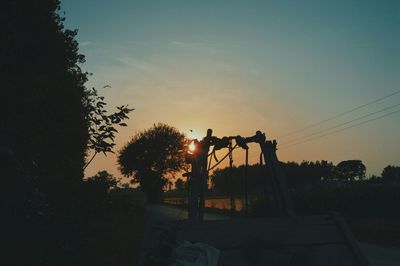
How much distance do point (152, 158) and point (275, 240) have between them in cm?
8087

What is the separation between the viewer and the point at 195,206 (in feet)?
21.2

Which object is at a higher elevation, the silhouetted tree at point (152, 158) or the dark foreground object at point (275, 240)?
the silhouetted tree at point (152, 158)

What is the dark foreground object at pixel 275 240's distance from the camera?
4727 mm

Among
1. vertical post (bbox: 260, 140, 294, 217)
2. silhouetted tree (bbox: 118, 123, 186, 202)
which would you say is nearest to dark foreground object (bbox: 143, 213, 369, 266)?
vertical post (bbox: 260, 140, 294, 217)

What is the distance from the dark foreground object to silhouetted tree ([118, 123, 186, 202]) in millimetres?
80170

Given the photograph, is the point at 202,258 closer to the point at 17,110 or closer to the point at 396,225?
the point at 17,110

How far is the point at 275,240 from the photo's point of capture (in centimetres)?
489

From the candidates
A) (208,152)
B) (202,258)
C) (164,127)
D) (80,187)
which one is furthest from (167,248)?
(164,127)

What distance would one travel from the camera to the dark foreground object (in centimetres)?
473

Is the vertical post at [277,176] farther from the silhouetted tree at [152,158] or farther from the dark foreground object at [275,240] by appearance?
the silhouetted tree at [152,158]

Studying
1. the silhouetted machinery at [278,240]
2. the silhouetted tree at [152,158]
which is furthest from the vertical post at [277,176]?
the silhouetted tree at [152,158]

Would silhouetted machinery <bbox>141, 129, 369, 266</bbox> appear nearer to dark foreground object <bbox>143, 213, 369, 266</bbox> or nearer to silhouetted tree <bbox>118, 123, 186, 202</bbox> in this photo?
dark foreground object <bbox>143, 213, 369, 266</bbox>

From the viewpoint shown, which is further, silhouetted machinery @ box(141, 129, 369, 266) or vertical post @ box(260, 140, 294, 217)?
vertical post @ box(260, 140, 294, 217)

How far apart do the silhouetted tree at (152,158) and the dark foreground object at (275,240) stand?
80.2 m
